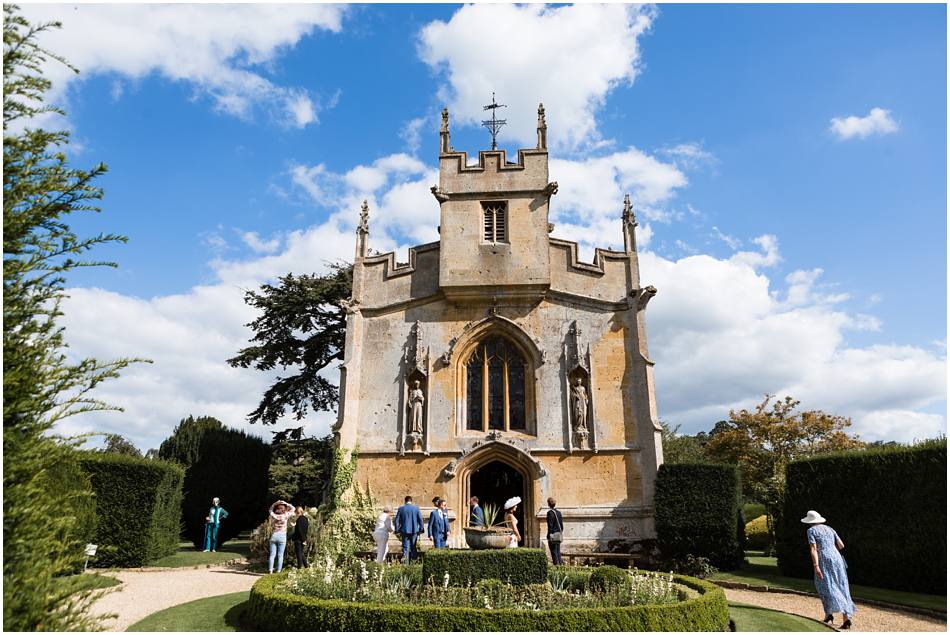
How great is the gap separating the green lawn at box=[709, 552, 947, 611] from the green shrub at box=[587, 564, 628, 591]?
5.03m

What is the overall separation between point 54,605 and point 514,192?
1675cm

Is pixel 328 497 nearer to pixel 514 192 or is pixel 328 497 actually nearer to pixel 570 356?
pixel 570 356

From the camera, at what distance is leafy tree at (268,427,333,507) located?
22.8 meters

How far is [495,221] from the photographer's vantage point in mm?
19594

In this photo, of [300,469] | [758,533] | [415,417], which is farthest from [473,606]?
[758,533]

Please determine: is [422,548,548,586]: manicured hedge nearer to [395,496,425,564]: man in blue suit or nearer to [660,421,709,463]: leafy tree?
[395,496,425,564]: man in blue suit

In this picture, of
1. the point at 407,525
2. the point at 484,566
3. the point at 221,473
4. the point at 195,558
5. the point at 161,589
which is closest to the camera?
the point at 484,566

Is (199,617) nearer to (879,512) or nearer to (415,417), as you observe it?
(415,417)

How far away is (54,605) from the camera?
471cm

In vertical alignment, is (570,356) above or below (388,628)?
above

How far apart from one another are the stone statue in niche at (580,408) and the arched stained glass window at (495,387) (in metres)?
1.54

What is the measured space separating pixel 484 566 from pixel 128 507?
1123 cm

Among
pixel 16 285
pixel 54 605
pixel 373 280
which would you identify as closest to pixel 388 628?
pixel 54 605

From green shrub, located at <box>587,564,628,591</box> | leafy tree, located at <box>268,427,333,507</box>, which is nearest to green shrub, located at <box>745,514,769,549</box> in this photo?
green shrub, located at <box>587,564,628,591</box>
